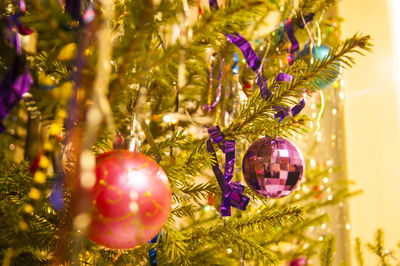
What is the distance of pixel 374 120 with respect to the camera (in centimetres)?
180

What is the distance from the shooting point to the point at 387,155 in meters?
1.73

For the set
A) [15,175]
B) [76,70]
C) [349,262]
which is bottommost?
[349,262]

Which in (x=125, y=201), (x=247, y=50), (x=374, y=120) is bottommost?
(x=125, y=201)

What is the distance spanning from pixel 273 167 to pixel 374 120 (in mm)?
1578

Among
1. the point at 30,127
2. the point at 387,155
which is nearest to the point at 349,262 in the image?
the point at 387,155

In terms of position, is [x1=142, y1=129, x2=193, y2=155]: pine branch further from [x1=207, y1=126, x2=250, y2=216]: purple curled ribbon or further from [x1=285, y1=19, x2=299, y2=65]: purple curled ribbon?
[x1=285, y1=19, x2=299, y2=65]: purple curled ribbon

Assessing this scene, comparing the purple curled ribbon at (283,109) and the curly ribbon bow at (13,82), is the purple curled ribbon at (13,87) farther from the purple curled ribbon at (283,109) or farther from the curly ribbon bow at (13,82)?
the purple curled ribbon at (283,109)

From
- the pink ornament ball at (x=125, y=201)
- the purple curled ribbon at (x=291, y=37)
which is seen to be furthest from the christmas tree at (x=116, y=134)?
the purple curled ribbon at (x=291, y=37)

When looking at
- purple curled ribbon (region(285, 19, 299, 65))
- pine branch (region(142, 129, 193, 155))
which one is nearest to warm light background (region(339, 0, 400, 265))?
purple curled ribbon (region(285, 19, 299, 65))

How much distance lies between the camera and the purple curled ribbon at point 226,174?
452mm

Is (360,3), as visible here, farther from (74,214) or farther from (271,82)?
(74,214)

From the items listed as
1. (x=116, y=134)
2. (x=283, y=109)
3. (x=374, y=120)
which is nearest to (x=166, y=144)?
(x=116, y=134)

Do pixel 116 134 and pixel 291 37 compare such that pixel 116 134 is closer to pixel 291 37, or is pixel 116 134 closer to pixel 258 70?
pixel 258 70

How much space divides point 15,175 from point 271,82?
37 cm
